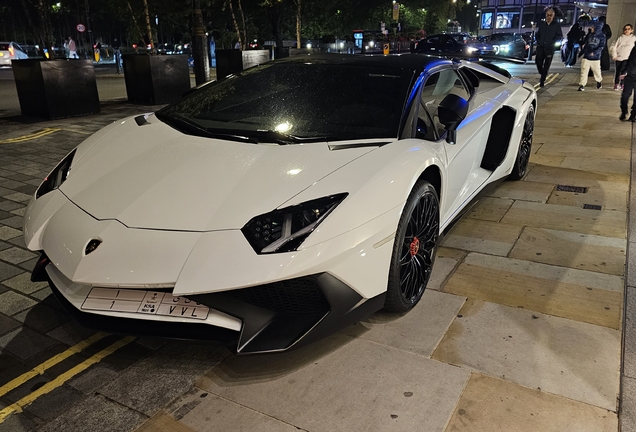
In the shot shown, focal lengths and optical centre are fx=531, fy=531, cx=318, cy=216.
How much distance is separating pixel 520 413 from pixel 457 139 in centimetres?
185

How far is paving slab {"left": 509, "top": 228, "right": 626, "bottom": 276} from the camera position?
3510 millimetres

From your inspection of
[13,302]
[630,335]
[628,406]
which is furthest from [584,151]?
[13,302]

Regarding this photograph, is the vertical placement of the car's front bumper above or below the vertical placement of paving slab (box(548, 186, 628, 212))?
above

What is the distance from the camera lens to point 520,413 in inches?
82.7

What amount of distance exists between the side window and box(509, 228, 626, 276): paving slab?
112 centimetres

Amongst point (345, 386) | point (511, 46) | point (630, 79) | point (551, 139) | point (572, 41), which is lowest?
point (551, 139)

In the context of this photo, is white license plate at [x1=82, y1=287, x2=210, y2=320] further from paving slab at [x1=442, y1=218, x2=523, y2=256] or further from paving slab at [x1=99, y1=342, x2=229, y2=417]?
paving slab at [x1=442, y1=218, x2=523, y2=256]

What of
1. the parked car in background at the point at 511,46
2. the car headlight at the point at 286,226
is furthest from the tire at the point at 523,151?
the parked car in background at the point at 511,46

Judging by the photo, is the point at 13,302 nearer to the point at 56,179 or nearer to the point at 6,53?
the point at 56,179

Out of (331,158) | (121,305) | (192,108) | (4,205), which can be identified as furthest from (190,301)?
(4,205)

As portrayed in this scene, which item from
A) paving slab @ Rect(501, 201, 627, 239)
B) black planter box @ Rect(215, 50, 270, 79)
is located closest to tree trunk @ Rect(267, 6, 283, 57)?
black planter box @ Rect(215, 50, 270, 79)

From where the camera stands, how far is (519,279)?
3.31 m

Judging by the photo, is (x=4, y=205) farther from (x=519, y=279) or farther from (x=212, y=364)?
(x=519, y=279)

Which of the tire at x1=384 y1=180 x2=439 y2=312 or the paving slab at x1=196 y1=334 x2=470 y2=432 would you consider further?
the tire at x1=384 y1=180 x2=439 y2=312
